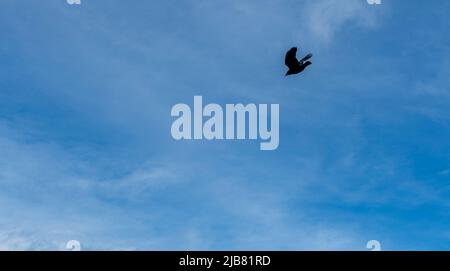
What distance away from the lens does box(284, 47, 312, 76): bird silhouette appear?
1667cm

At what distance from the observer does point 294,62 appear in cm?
1670

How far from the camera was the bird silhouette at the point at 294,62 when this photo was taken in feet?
54.7
